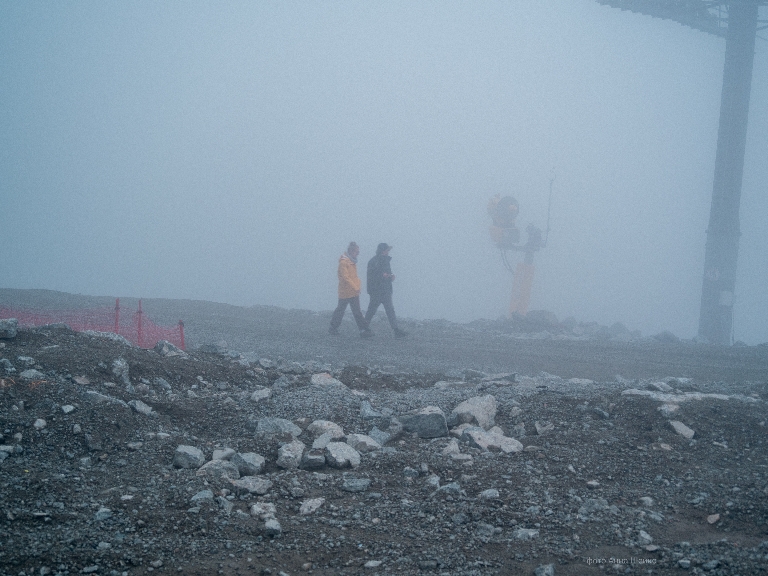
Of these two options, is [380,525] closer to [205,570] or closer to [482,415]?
[205,570]

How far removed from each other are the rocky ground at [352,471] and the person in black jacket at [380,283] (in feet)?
17.4

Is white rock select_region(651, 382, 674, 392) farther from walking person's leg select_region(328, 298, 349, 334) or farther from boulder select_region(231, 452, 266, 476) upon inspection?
walking person's leg select_region(328, 298, 349, 334)

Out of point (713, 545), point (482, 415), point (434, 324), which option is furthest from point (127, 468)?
point (434, 324)

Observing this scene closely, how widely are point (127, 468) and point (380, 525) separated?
195 centimetres

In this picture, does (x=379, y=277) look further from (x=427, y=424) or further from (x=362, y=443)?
(x=362, y=443)

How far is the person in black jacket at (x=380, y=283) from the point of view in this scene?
12.5 m

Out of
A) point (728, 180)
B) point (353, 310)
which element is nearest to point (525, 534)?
point (353, 310)

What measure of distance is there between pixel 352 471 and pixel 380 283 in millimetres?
8383

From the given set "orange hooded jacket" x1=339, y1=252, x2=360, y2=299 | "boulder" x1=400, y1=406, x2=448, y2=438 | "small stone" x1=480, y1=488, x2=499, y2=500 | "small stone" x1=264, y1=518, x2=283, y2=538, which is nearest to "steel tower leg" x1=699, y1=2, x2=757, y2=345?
"orange hooded jacket" x1=339, y1=252, x2=360, y2=299

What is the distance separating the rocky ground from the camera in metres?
3.12

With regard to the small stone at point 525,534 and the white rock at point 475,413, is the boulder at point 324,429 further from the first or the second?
the small stone at point 525,534

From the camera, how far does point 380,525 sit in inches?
137

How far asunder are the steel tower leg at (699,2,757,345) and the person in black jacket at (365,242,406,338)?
37.8 feet

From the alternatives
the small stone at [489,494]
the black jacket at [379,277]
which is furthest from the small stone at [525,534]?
the black jacket at [379,277]
